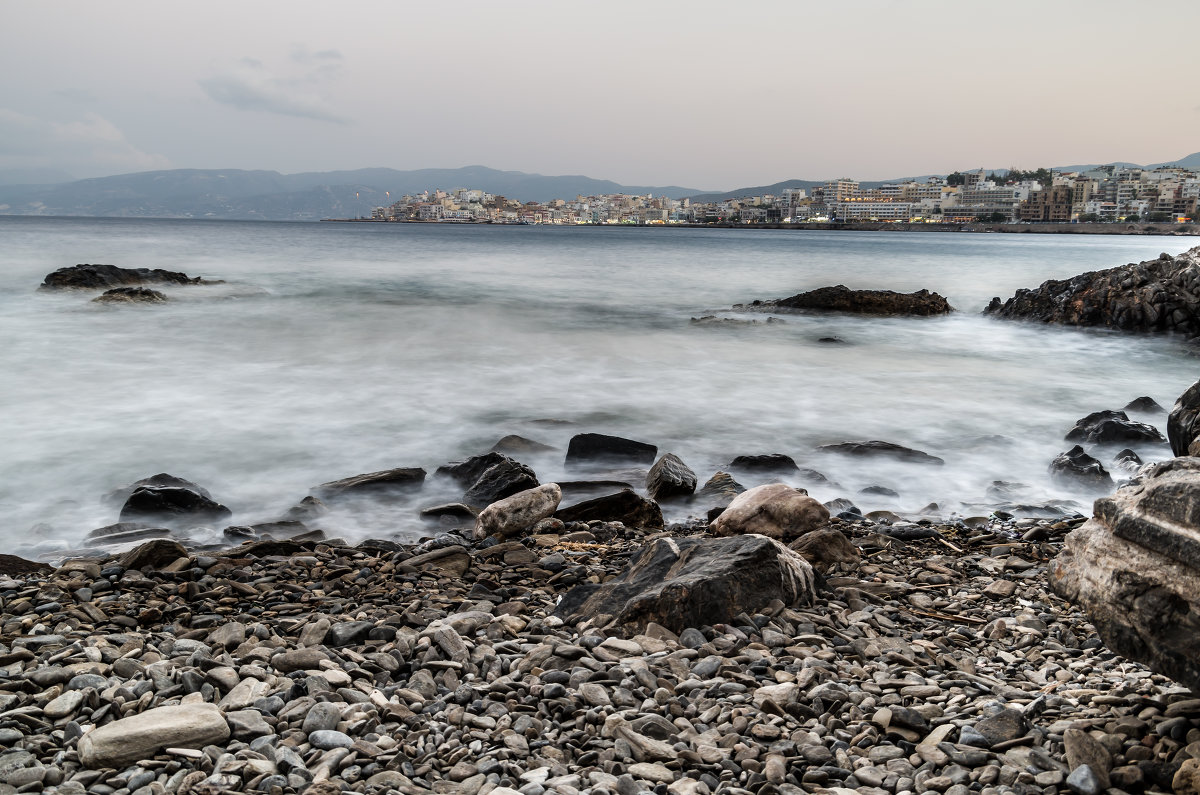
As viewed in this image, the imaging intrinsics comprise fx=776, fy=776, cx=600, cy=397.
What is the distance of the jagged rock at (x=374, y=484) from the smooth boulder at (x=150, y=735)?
414cm

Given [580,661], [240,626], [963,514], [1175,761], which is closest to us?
[1175,761]

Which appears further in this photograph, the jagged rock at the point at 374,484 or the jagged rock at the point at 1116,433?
the jagged rock at the point at 1116,433

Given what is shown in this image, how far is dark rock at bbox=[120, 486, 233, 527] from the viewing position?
6.02 metres

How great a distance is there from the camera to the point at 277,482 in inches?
286

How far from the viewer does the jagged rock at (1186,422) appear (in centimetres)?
575

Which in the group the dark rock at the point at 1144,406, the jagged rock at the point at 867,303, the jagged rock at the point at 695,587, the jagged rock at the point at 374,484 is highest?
the jagged rock at the point at 867,303

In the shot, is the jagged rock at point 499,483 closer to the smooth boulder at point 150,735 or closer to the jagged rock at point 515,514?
the jagged rock at point 515,514

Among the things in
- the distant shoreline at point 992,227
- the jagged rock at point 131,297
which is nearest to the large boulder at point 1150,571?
the jagged rock at point 131,297

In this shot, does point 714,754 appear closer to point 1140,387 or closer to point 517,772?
point 517,772


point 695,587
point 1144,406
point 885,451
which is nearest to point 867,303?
point 1144,406

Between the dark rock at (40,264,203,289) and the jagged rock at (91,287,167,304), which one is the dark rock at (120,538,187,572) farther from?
the dark rock at (40,264,203,289)

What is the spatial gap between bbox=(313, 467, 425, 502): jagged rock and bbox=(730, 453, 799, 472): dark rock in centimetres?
306

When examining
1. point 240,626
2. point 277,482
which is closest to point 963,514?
point 240,626

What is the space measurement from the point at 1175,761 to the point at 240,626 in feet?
12.1
